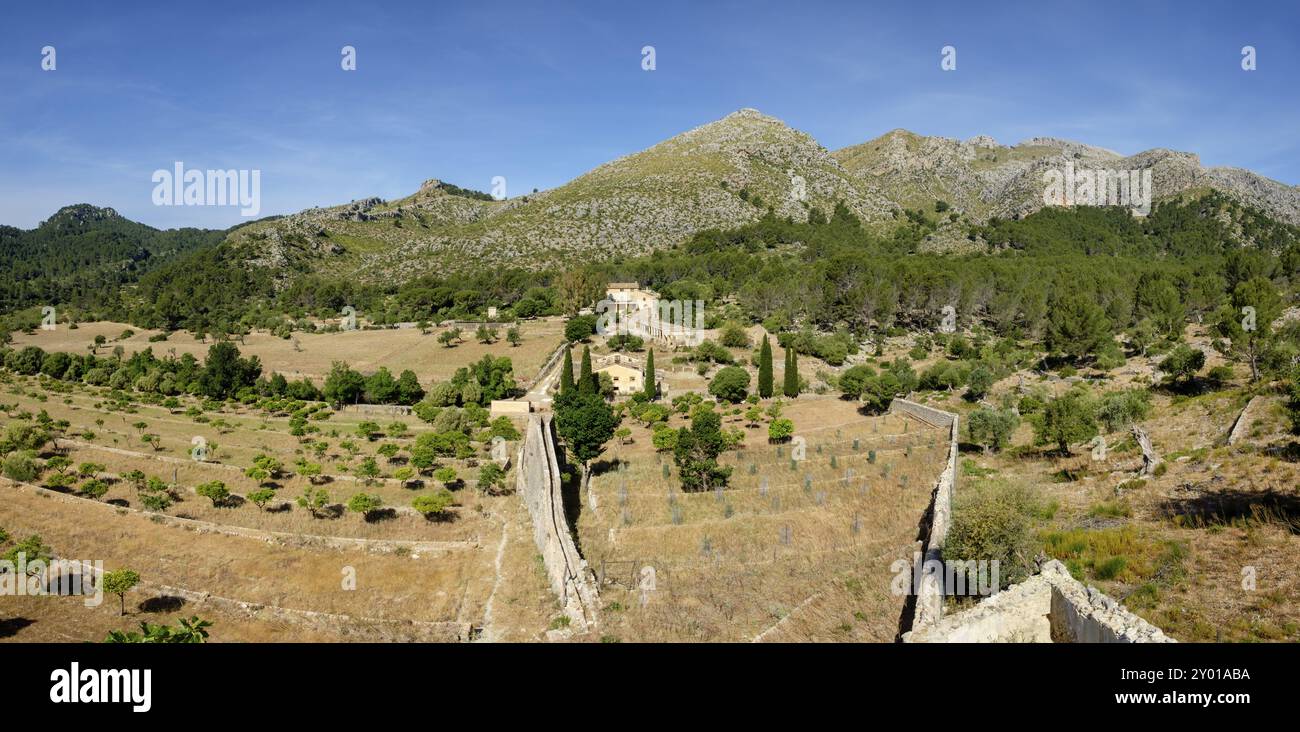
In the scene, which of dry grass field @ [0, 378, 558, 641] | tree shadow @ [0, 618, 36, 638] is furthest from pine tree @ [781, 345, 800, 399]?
tree shadow @ [0, 618, 36, 638]

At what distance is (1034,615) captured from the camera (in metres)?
12.4

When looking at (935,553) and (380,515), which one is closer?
(935,553)

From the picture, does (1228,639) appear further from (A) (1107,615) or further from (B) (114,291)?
(B) (114,291)

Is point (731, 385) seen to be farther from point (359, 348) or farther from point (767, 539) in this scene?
point (359, 348)

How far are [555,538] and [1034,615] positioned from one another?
12.9 metres

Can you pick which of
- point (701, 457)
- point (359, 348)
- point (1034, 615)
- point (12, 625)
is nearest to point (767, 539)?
point (701, 457)

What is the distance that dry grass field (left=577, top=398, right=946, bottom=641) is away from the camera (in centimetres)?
1617

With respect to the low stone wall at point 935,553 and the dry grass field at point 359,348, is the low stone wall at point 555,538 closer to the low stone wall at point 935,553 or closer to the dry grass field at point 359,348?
the low stone wall at point 935,553

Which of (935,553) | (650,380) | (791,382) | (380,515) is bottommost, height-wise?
(380,515)

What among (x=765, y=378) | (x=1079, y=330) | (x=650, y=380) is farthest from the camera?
(x=1079, y=330)

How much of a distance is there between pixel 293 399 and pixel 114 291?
119574mm

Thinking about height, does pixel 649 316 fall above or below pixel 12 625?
above

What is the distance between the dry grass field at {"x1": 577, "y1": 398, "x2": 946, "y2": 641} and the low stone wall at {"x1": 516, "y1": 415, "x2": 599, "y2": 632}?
25.6 inches
